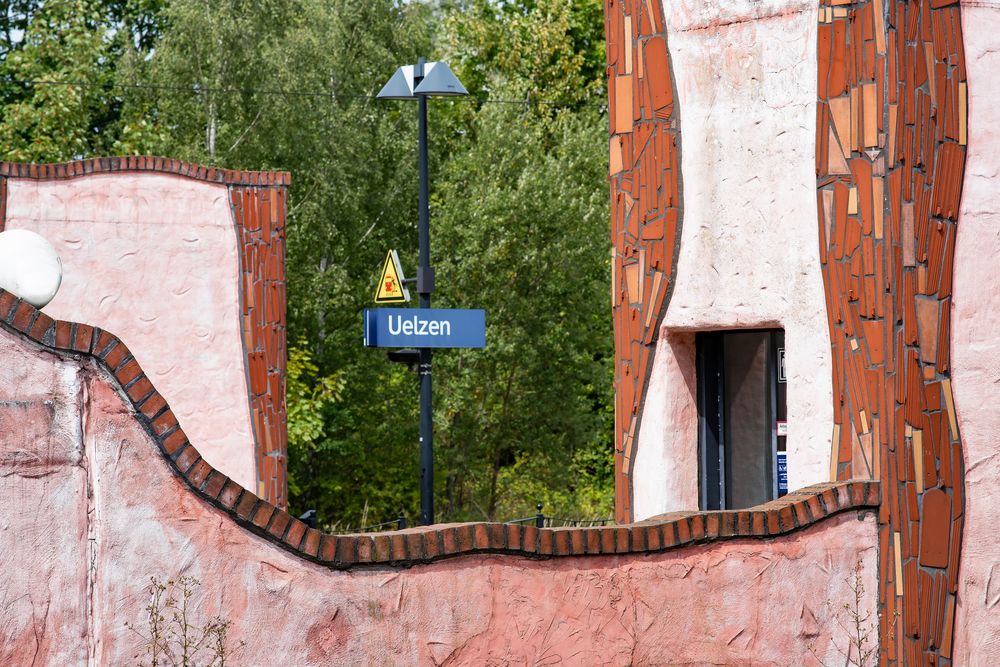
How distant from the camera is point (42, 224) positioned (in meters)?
12.4

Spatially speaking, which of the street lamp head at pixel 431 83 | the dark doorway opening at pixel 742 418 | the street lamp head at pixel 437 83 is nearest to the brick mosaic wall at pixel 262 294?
the street lamp head at pixel 431 83

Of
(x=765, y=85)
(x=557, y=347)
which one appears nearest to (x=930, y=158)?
(x=765, y=85)

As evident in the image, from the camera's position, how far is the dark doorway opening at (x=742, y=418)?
8.97 meters

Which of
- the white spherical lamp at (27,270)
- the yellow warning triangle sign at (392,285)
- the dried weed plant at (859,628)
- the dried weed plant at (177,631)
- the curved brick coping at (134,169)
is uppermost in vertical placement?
the curved brick coping at (134,169)

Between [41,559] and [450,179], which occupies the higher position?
[450,179]

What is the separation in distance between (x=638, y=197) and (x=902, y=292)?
79.2 inches

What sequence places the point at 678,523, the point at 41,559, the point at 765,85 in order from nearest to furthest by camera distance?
the point at 41,559 → the point at 678,523 → the point at 765,85

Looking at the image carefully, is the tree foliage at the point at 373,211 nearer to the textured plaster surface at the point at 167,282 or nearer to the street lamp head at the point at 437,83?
the textured plaster surface at the point at 167,282

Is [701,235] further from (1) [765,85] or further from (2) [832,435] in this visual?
(2) [832,435]

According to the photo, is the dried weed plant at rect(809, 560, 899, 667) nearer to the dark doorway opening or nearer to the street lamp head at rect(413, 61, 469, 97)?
the dark doorway opening

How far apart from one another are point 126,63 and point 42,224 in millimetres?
12774

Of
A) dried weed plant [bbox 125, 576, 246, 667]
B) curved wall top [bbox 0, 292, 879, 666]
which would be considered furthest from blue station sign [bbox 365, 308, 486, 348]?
dried weed plant [bbox 125, 576, 246, 667]

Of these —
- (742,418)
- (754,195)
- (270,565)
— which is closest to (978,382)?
(754,195)

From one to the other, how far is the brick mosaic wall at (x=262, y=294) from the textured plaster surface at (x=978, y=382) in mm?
7276
